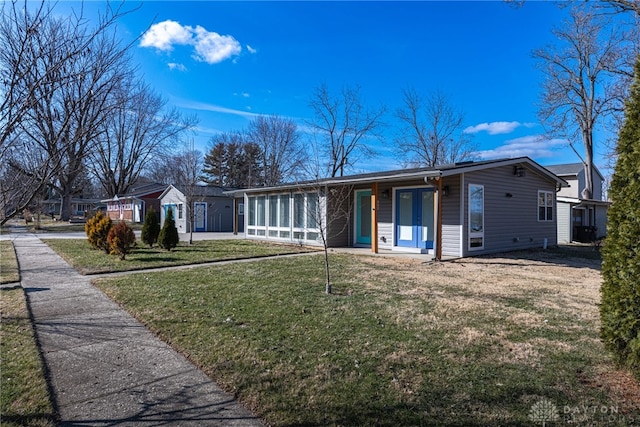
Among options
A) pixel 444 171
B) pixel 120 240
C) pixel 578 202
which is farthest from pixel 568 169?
pixel 120 240

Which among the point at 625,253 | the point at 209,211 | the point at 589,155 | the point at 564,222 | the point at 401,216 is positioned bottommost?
the point at 625,253

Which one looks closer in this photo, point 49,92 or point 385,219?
point 49,92

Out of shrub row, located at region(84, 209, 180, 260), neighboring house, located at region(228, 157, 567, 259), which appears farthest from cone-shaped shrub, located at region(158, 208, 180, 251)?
neighboring house, located at region(228, 157, 567, 259)

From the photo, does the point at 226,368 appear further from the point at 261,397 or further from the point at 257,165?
the point at 257,165

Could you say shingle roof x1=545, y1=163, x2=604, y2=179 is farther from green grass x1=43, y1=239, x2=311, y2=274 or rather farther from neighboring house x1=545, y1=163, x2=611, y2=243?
green grass x1=43, y1=239, x2=311, y2=274

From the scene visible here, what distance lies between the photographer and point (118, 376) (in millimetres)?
3191

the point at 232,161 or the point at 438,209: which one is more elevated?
the point at 232,161

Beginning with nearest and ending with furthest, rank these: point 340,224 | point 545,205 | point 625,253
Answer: point 625,253, point 340,224, point 545,205

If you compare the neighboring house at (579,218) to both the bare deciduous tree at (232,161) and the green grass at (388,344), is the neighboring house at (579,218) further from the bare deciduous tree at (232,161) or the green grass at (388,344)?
the bare deciduous tree at (232,161)

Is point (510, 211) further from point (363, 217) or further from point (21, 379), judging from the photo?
point (21, 379)

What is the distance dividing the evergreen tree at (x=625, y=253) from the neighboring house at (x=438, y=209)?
7.07 metres

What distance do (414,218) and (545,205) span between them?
6.35m

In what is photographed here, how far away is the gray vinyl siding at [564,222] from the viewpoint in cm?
1958

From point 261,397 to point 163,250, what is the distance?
448 inches
